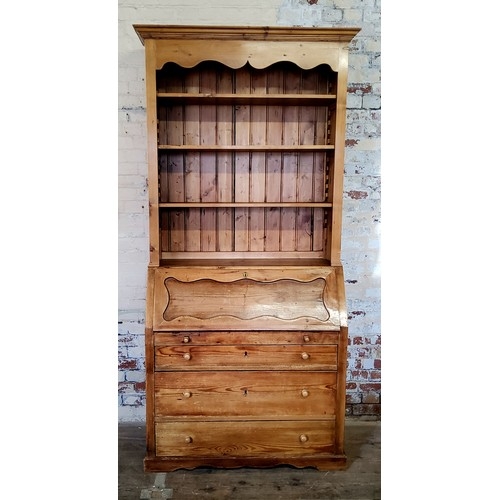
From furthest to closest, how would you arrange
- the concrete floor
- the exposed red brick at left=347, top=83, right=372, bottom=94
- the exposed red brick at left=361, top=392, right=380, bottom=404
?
the exposed red brick at left=361, top=392, right=380, bottom=404, the exposed red brick at left=347, top=83, right=372, bottom=94, the concrete floor

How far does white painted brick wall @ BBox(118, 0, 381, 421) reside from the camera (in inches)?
102

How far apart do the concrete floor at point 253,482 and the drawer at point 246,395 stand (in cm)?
29

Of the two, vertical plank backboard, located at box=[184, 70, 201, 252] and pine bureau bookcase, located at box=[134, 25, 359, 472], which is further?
vertical plank backboard, located at box=[184, 70, 201, 252]

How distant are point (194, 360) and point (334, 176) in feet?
3.86

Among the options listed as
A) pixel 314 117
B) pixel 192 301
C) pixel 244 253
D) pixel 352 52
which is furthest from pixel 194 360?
pixel 352 52

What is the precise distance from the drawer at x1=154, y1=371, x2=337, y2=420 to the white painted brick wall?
57cm

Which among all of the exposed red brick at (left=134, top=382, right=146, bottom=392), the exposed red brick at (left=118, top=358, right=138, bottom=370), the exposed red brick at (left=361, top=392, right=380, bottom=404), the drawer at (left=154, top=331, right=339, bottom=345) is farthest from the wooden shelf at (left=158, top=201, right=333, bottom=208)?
the exposed red brick at (left=361, top=392, right=380, bottom=404)

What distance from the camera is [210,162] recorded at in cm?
262

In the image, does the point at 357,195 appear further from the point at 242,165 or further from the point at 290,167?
the point at 242,165

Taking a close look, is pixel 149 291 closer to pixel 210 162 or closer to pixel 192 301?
pixel 192 301

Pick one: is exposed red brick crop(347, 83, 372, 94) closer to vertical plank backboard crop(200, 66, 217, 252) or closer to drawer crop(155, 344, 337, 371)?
vertical plank backboard crop(200, 66, 217, 252)

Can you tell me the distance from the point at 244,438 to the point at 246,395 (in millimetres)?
222

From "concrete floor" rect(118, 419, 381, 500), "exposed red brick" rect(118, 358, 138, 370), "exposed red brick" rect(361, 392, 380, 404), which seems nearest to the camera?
"concrete floor" rect(118, 419, 381, 500)

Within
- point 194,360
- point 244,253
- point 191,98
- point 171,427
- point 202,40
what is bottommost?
point 171,427
